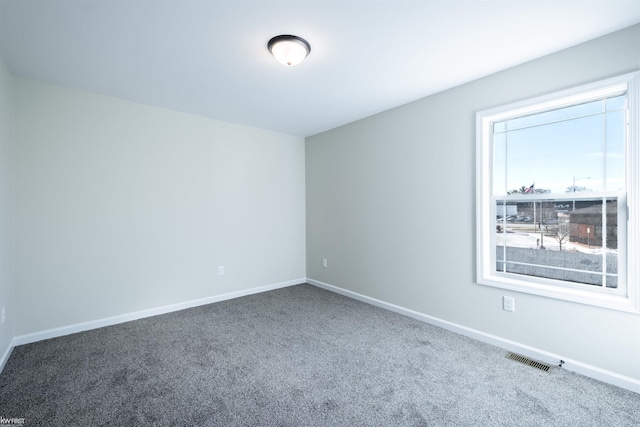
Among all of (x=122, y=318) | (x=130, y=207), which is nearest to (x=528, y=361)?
(x=122, y=318)

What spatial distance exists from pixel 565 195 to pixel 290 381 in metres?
2.60

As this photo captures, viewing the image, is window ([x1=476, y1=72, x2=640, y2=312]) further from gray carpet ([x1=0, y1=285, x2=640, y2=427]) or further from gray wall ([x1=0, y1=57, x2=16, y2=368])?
gray wall ([x1=0, y1=57, x2=16, y2=368])

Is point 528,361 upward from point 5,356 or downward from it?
downward

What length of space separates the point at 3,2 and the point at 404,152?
3.36 m

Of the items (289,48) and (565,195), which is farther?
(565,195)

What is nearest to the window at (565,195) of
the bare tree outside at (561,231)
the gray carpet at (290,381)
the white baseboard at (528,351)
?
the bare tree outside at (561,231)

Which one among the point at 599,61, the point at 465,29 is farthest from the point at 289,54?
the point at 599,61

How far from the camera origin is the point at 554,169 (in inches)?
96.3

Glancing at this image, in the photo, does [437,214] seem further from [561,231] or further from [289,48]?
[289,48]

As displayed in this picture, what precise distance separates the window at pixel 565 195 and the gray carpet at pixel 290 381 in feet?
2.43

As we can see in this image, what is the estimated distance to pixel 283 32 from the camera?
6.70 feet

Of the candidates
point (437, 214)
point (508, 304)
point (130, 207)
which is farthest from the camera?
point (130, 207)

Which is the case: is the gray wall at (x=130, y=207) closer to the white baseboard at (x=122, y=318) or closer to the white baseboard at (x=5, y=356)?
the white baseboard at (x=122, y=318)

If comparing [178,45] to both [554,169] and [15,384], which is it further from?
A: [554,169]
